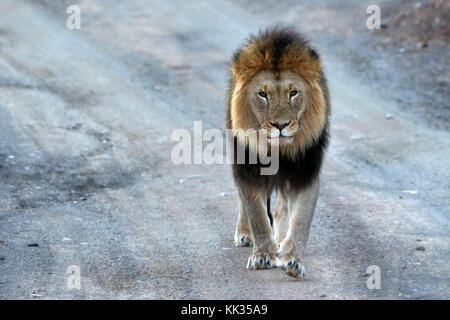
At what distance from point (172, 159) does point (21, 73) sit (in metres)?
4.58

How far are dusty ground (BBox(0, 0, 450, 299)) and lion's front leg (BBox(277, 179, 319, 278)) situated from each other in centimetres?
12

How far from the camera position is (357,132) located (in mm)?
11609

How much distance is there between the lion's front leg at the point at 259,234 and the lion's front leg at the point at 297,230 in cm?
13

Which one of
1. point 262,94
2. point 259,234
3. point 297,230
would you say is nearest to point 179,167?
point 259,234

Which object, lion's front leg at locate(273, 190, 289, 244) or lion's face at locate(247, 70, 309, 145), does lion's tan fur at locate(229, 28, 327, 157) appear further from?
lion's front leg at locate(273, 190, 289, 244)

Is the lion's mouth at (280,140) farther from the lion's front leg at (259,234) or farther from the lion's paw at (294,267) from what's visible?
the lion's paw at (294,267)

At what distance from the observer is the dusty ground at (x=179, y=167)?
6.19m

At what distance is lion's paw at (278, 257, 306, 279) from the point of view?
599 centimetres

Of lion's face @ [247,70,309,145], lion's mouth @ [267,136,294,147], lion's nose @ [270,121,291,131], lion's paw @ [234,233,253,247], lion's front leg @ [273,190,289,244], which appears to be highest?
lion's face @ [247,70,309,145]

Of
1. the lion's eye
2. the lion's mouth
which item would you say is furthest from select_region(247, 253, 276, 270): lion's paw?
the lion's eye

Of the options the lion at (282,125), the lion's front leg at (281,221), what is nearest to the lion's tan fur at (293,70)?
the lion at (282,125)

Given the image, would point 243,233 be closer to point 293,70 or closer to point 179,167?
point 293,70
